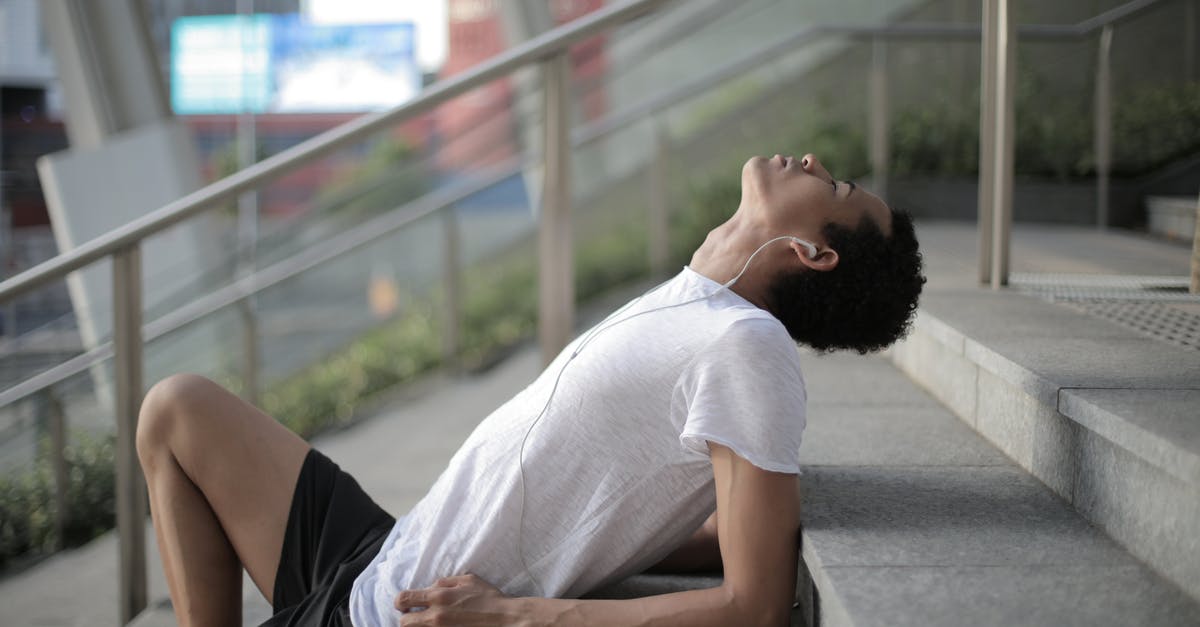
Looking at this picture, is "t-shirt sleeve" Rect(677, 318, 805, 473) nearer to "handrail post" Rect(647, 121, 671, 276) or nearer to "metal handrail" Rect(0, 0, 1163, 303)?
"metal handrail" Rect(0, 0, 1163, 303)

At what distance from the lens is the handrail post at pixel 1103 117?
4656 millimetres

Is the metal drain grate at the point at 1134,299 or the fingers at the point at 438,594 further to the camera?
the metal drain grate at the point at 1134,299

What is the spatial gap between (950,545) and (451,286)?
11.0ft

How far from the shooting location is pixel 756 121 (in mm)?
5430

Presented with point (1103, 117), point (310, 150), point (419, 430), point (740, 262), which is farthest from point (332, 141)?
point (1103, 117)

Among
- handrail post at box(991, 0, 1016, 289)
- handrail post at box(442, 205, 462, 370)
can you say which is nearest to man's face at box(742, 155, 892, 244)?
handrail post at box(991, 0, 1016, 289)

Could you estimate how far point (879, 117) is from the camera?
523 centimetres

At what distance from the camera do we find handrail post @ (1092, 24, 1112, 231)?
15.3ft

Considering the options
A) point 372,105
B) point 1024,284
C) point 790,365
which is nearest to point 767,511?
point 790,365

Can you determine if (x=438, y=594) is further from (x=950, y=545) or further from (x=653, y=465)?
(x=950, y=545)

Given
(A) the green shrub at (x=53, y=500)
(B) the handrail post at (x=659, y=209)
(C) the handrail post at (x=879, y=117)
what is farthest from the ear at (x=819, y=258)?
(C) the handrail post at (x=879, y=117)

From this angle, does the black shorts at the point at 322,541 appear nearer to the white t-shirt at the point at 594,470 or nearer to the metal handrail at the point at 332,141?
the white t-shirt at the point at 594,470

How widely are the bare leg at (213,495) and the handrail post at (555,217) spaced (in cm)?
68

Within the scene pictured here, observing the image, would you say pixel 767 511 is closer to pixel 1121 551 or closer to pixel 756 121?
pixel 1121 551
